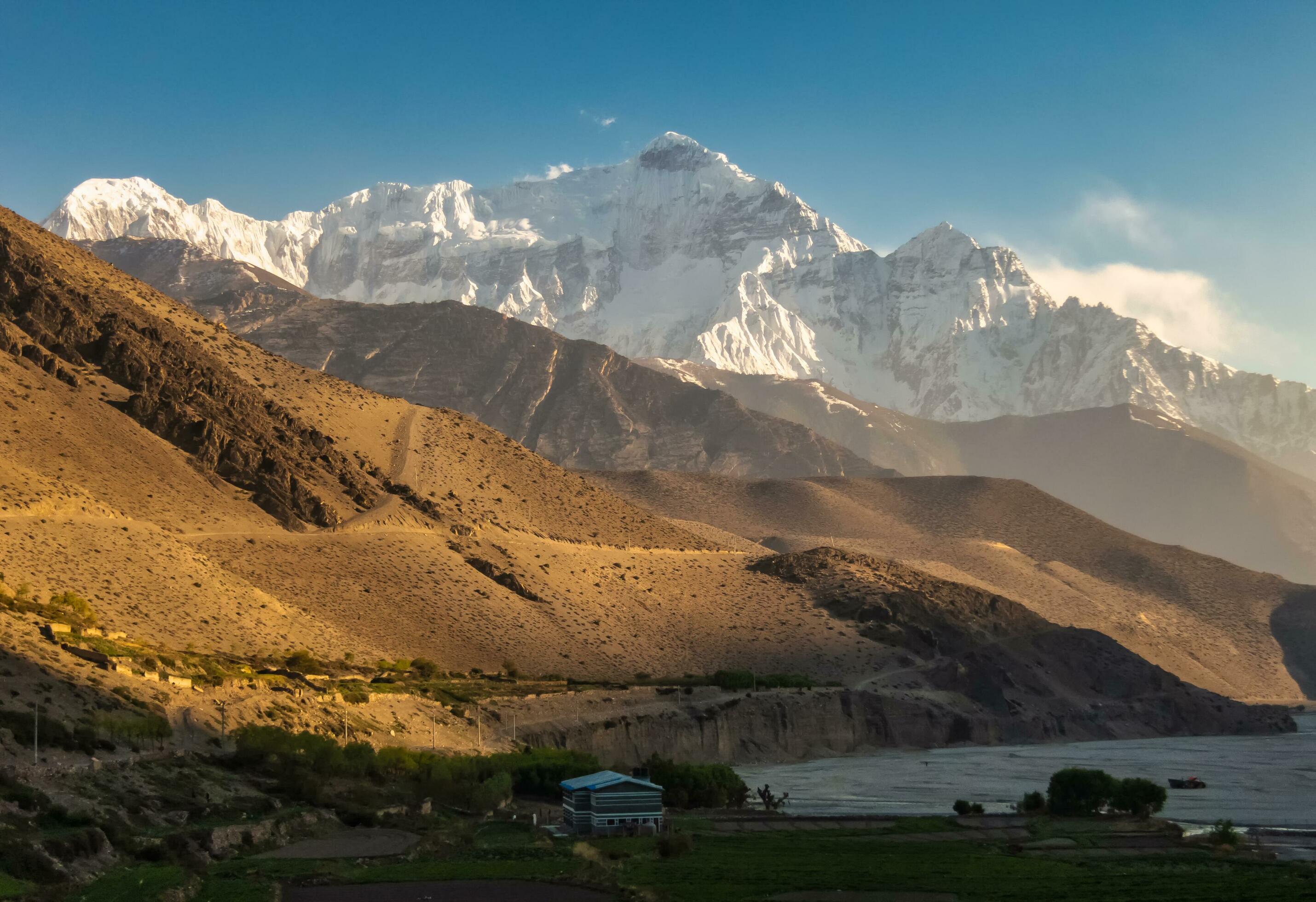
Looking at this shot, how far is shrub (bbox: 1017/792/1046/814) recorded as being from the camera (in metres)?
64.0

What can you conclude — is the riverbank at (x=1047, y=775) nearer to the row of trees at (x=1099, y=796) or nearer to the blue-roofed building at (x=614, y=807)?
the row of trees at (x=1099, y=796)

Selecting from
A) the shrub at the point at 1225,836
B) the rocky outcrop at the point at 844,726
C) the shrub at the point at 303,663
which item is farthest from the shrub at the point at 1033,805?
the shrub at the point at 303,663

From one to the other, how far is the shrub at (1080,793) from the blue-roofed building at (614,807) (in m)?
21.6

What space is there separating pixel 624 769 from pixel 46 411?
4673cm

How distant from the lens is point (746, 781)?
84.3m

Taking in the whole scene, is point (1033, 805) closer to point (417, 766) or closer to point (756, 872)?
point (417, 766)

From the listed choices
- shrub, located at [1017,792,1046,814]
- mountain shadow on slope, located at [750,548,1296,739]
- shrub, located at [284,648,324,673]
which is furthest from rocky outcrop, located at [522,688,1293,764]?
shrub, located at [1017,792,1046,814]

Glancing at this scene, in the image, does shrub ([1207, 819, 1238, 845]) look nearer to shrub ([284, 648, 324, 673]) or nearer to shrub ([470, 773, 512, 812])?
shrub ([470, 773, 512, 812])

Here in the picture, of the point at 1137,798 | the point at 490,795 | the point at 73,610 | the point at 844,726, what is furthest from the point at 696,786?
the point at 844,726

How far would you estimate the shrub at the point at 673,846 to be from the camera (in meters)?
43.0

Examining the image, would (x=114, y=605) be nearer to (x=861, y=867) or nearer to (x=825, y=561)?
(x=861, y=867)

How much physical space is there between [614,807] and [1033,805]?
24.3m

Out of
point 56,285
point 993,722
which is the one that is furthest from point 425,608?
point 993,722

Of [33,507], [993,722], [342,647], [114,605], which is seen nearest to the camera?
[114,605]
